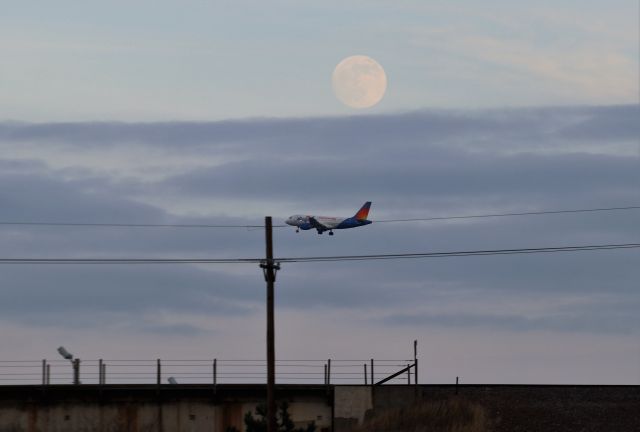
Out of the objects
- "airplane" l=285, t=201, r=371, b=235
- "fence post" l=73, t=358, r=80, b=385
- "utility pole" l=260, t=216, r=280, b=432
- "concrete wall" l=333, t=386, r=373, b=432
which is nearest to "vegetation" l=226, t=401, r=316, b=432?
"concrete wall" l=333, t=386, r=373, b=432

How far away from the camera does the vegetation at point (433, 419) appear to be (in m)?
57.3

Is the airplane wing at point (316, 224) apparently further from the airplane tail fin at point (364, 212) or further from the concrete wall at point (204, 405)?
the concrete wall at point (204, 405)

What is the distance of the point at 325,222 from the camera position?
4924 inches

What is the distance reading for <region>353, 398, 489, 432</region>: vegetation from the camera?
57.3 m

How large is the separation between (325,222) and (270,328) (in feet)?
239

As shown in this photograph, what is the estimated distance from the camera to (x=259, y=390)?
203 feet

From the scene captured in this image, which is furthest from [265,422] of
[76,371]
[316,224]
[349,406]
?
[316,224]

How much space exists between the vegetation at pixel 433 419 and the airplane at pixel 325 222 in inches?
2329

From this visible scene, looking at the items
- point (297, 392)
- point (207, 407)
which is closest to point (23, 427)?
point (207, 407)

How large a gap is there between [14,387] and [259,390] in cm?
1093

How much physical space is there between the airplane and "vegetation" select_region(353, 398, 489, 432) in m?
59.2

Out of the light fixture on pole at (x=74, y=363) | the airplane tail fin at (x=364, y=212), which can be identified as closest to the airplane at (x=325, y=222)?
the airplane tail fin at (x=364, y=212)

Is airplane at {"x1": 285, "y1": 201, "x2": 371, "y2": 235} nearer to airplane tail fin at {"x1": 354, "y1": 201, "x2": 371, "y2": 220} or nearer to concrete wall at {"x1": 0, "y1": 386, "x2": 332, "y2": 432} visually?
airplane tail fin at {"x1": 354, "y1": 201, "x2": 371, "y2": 220}

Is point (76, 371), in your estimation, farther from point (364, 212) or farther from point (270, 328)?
point (364, 212)
